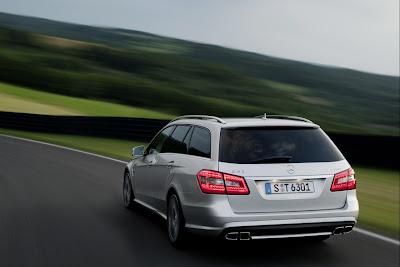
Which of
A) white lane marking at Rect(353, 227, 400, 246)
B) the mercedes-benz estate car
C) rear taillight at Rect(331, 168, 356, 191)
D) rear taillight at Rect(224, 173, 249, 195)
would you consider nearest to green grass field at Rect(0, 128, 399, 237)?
white lane marking at Rect(353, 227, 400, 246)

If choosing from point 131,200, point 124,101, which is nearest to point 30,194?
point 131,200

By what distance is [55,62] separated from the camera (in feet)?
224

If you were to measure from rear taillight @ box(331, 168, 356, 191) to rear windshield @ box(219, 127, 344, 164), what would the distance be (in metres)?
0.19

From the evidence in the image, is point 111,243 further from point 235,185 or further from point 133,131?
point 133,131

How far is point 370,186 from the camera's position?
1317 centimetres

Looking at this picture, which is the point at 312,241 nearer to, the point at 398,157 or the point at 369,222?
the point at 369,222

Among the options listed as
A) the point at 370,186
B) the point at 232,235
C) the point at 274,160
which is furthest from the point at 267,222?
the point at 370,186

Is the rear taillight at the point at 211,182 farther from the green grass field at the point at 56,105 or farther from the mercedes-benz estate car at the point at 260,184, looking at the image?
the green grass field at the point at 56,105

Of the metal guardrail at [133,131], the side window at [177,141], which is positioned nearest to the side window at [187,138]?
the side window at [177,141]

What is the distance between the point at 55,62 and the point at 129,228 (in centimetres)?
6348

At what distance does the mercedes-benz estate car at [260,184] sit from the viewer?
5711 mm

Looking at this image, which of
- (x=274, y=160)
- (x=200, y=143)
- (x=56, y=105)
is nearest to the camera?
(x=274, y=160)

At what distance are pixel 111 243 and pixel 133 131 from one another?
16.5 metres

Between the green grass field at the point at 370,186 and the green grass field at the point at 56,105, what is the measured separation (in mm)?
13564
